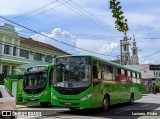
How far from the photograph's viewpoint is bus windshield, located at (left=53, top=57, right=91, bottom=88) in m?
15.6

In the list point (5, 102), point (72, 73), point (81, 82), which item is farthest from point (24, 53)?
point (5, 102)

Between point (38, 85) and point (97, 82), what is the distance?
19.8ft

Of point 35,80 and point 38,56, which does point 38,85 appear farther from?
point 38,56

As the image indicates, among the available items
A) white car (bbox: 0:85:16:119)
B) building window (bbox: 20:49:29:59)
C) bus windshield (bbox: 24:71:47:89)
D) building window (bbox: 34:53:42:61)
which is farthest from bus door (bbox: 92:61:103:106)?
building window (bbox: 34:53:42:61)

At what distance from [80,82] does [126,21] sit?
34.5 feet

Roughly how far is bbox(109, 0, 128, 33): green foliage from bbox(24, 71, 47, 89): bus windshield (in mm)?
15789

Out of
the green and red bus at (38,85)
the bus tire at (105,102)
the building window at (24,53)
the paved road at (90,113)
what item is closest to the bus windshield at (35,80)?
the green and red bus at (38,85)

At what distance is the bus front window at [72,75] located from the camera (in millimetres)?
15578

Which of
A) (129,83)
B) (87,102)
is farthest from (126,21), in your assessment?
(129,83)

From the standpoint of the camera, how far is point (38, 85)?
68.2 ft

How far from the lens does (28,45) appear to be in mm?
49906

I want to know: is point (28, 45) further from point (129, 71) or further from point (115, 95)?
point (115, 95)

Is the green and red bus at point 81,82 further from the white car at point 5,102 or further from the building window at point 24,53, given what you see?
the building window at point 24,53

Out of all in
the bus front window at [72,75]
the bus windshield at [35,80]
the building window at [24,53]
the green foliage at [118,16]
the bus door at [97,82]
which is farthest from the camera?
the building window at [24,53]
